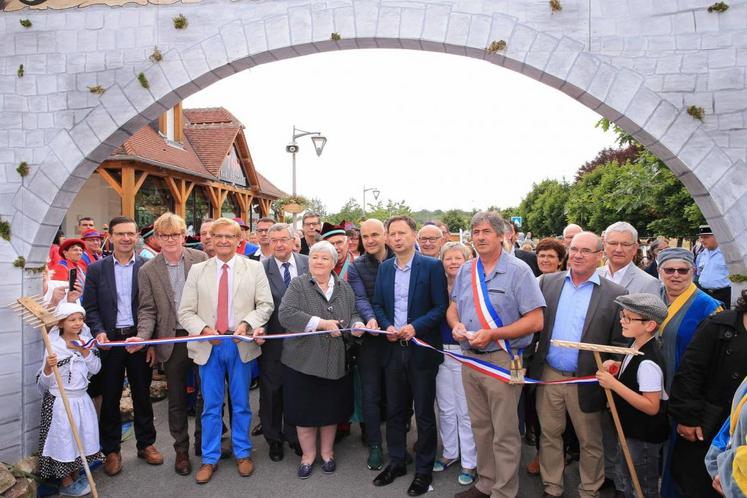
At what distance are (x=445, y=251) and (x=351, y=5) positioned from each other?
2.33 metres

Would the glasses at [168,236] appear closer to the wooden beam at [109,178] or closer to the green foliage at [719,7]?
the green foliage at [719,7]

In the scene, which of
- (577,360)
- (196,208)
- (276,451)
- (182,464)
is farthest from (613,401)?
(196,208)

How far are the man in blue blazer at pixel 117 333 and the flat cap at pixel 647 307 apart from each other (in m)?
3.90

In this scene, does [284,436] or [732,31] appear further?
[284,436]

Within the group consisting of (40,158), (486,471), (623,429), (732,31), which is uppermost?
(732,31)

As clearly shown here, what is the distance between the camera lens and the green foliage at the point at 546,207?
55938mm

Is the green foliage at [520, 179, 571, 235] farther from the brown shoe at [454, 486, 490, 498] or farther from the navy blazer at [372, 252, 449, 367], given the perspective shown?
the brown shoe at [454, 486, 490, 498]

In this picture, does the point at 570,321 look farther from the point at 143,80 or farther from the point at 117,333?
the point at 143,80

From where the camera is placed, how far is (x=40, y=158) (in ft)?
14.8

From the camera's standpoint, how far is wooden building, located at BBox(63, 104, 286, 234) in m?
13.9

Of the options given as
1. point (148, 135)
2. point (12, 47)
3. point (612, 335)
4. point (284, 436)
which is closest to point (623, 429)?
point (612, 335)

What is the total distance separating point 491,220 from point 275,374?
2.49 meters

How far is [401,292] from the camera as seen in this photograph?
4188mm

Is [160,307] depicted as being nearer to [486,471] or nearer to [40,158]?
[40,158]
